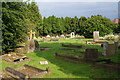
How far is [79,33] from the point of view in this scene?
60.9 meters

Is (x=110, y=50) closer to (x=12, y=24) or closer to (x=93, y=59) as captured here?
(x=93, y=59)

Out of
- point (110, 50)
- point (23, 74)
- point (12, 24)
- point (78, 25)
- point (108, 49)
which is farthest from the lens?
point (78, 25)

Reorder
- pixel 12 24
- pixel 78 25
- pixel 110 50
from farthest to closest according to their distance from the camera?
pixel 78 25, pixel 12 24, pixel 110 50

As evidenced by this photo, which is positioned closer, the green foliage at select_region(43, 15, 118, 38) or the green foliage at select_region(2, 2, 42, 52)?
the green foliage at select_region(2, 2, 42, 52)

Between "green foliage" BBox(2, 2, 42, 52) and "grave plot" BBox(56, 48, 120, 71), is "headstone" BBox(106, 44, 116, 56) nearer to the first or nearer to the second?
"grave plot" BBox(56, 48, 120, 71)

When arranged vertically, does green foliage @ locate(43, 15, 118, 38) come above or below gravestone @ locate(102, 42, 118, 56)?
above

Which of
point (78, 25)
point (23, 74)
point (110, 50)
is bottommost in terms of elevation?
point (23, 74)

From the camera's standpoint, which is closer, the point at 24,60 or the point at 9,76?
the point at 9,76

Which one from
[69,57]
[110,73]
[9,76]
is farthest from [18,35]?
[110,73]

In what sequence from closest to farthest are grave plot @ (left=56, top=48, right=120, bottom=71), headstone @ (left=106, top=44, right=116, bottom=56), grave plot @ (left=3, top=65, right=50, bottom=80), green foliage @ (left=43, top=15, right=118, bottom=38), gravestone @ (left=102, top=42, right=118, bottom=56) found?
grave plot @ (left=3, top=65, right=50, bottom=80) → grave plot @ (left=56, top=48, right=120, bottom=71) → gravestone @ (left=102, top=42, right=118, bottom=56) → headstone @ (left=106, top=44, right=116, bottom=56) → green foliage @ (left=43, top=15, right=118, bottom=38)

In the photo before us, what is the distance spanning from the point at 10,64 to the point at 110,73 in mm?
8673

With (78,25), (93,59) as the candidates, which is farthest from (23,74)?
(78,25)

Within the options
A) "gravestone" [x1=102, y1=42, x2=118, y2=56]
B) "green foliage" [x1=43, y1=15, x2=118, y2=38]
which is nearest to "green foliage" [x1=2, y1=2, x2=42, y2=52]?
"gravestone" [x1=102, y1=42, x2=118, y2=56]

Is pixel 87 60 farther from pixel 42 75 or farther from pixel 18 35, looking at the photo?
pixel 18 35
